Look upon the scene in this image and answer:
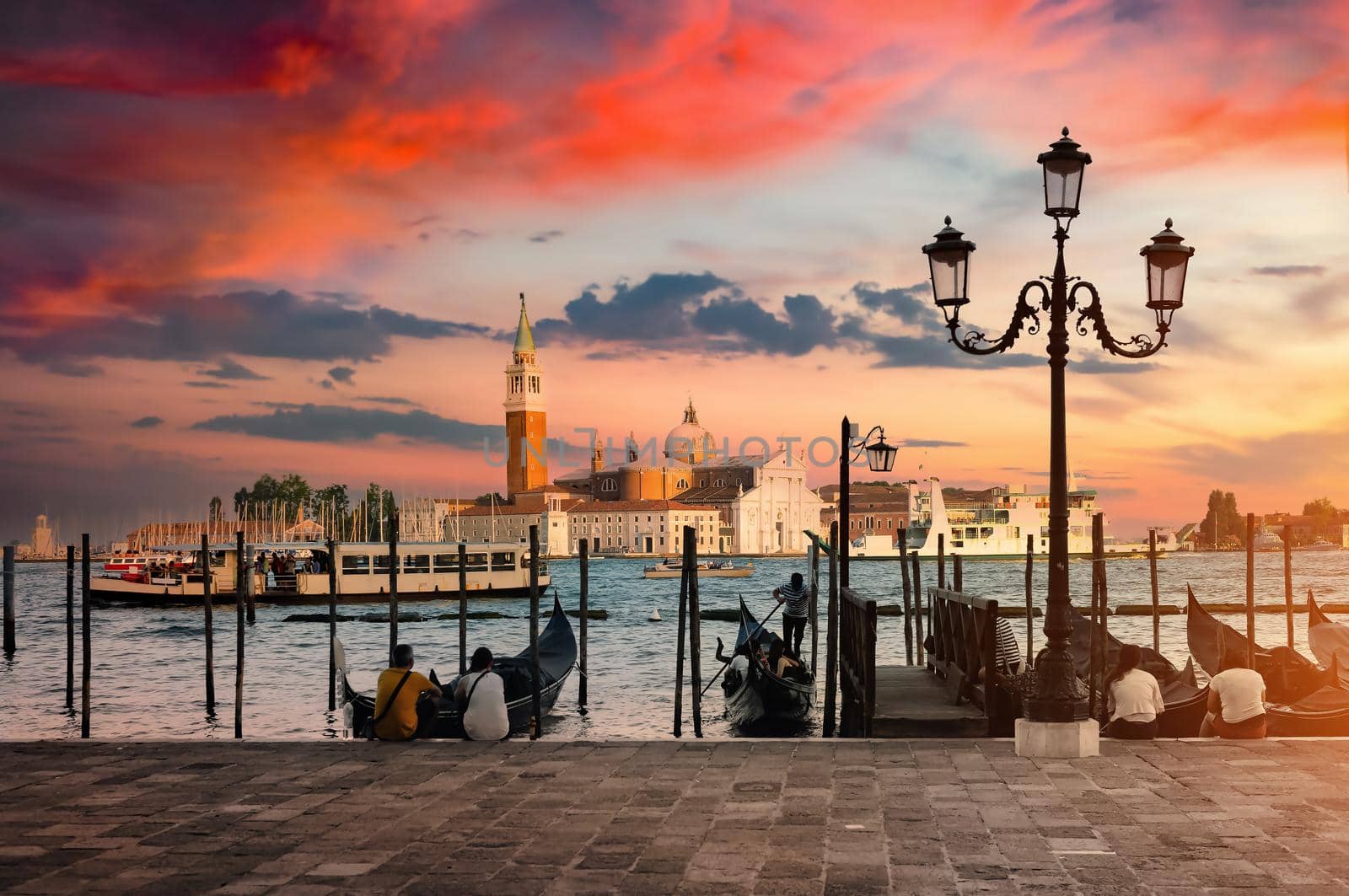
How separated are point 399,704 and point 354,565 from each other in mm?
38481

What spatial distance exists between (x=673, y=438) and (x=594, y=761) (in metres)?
114

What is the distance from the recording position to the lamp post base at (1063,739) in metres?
8.11

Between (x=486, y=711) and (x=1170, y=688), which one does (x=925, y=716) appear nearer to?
(x=1170, y=688)

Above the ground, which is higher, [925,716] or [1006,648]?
[1006,648]

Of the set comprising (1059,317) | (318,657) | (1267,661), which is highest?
(1059,317)

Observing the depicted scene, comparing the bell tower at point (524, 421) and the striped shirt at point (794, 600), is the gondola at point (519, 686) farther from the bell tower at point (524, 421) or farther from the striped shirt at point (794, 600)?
the bell tower at point (524, 421)

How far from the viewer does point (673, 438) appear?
122500 mm

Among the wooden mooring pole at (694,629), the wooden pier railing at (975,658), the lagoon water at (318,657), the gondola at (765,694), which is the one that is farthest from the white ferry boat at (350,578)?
the wooden pier railing at (975,658)

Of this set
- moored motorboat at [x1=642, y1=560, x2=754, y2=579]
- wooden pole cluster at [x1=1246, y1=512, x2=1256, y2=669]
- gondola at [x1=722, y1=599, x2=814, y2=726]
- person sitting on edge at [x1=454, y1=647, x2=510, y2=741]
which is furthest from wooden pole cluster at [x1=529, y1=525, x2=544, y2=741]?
moored motorboat at [x1=642, y1=560, x2=754, y2=579]

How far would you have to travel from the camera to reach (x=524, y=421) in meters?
118

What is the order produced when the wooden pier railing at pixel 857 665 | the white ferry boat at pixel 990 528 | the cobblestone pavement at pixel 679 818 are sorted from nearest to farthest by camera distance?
the cobblestone pavement at pixel 679 818 < the wooden pier railing at pixel 857 665 < the white ferry boat at pixel 990 528

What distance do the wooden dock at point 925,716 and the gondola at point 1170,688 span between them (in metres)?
1.27

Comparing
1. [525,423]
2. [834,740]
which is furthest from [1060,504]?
[525,423]

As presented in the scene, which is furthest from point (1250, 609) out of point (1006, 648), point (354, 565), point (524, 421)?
point (524, 421)
